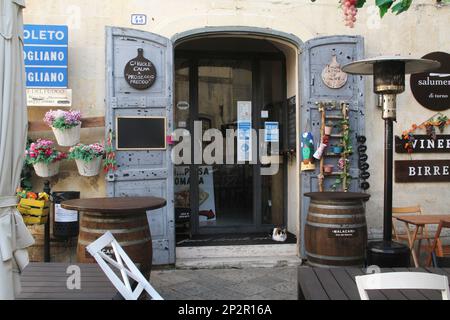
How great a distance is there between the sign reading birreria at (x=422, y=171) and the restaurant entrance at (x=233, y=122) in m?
1.55

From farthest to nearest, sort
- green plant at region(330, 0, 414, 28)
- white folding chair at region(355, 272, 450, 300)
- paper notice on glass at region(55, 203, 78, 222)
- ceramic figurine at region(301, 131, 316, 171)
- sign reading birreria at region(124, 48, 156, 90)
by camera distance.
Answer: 1. ceramic figurine at region(301, 131, 316, 171)
2. sign reading birreria at region(124, 48, 156, 90)
3. paper notice on glass at region(55, 203, 78, 222)
4. green plant at region(330, 0, 414, 28)
5. white folding chair at region(355, 272, 450, 300)

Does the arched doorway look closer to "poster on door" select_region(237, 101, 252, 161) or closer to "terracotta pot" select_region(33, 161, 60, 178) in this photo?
"poster on door" select_region(237, 101, 252, 161)

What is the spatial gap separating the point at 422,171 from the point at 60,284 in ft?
15.0

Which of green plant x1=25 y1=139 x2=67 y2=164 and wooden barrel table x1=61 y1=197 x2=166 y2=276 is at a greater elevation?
green plant x1=25 y1=139 x2=67 y2=164

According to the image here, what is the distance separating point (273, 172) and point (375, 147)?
147cm

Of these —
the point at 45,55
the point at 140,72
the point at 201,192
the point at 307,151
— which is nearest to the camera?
the point at 45,55

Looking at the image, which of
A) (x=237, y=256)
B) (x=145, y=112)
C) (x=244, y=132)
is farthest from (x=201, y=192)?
(x=145, y=112)

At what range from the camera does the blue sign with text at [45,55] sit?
4.59 metres

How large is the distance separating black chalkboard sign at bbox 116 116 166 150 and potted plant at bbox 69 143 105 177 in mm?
255

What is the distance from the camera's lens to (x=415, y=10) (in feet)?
17.8

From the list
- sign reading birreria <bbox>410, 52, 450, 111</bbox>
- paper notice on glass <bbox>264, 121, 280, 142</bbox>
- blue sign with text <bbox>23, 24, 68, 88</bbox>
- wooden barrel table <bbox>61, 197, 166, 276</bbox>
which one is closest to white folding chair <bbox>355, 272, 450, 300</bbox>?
wooden barrel table <bbox>61, 197, 166, 276</bbox>

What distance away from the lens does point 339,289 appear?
235cm

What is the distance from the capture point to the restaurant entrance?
236 inches

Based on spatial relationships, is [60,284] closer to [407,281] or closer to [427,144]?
[407,281]
